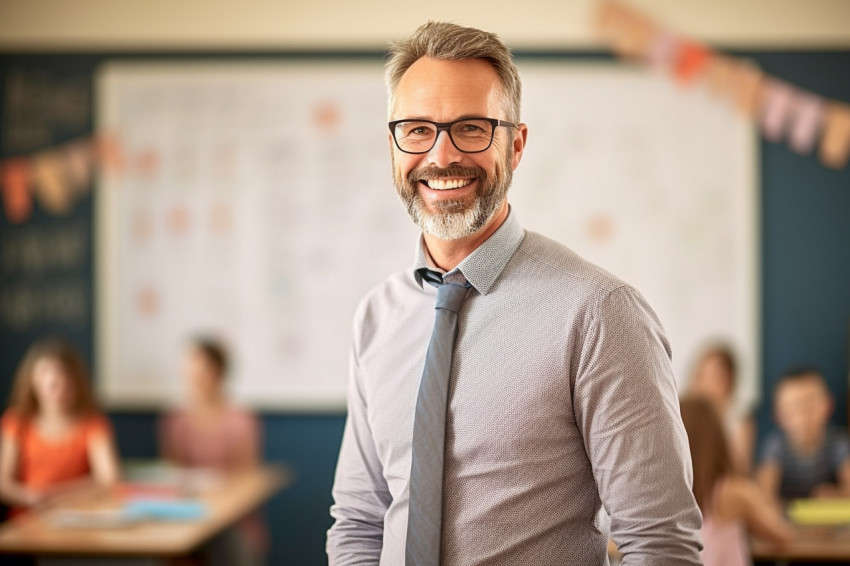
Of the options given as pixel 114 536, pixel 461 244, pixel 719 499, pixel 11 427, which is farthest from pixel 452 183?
pixel 11 427

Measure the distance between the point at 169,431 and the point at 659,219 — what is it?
2.30m

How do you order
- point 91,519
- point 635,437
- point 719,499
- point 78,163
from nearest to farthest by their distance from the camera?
point 635,437 < point 719,499 < point 91,519 < point 78,163

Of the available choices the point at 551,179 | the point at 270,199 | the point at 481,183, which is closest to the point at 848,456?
the point at 551,179

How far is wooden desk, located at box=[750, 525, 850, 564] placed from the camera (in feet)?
8.64

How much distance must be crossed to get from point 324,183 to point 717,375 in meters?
1.85

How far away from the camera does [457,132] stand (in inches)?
47.6

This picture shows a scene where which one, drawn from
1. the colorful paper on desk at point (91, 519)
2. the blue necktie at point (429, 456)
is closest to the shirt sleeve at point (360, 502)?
the blue necktie at point (429, 456)

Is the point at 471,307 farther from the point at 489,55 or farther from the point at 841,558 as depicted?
the point at 841,558

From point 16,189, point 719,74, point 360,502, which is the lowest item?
point 360,502

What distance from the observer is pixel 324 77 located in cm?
403

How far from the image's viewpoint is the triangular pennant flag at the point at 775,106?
3965 mm

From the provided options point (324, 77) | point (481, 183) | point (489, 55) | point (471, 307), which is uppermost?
point (324, 77)

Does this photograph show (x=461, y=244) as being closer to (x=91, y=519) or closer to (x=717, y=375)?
(x=91, y=519)

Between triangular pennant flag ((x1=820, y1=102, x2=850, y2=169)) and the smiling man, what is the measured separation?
3.14 meters
